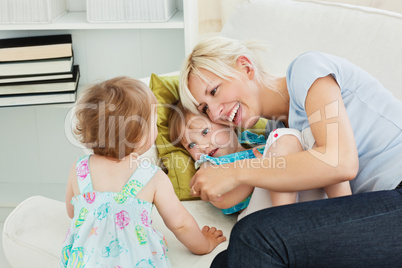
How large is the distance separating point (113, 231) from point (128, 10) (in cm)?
108

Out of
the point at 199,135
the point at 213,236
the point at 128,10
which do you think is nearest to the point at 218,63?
the point at 199,135

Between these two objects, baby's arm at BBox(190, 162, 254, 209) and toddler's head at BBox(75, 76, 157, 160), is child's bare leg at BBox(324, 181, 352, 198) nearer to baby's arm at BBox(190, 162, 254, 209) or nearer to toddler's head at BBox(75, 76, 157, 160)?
baby's arm at BBox(190, 162, 254, 209)

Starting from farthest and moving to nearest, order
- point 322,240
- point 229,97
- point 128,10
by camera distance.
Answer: point 128,10 → point 229,97 → point 322,240

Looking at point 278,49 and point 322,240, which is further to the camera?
point 278,49

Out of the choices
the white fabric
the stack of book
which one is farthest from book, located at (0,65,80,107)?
the white fabric

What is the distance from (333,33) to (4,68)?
1292mm

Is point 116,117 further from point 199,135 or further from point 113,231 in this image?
point 199,135

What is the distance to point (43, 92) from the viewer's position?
2021 mm

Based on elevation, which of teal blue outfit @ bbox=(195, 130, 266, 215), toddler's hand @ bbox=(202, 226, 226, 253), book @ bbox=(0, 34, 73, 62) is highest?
book @ bbox=(0, 34, 73, 62)

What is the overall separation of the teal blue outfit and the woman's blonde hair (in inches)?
6.1

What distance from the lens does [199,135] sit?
60.7 inches

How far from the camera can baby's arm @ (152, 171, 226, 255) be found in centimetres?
119

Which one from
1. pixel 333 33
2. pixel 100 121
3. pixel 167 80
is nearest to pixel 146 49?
pixel 167 80

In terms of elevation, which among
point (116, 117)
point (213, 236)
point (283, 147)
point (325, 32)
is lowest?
point (213, 236)
